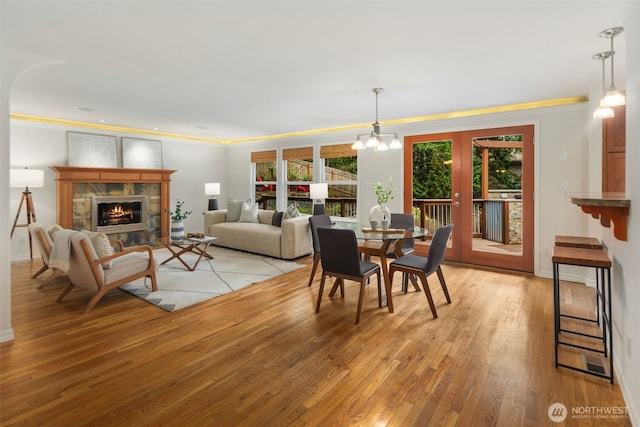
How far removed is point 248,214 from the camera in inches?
267

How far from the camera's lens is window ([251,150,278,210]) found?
7.68 meters

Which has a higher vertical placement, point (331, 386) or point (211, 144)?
point (211, 144)

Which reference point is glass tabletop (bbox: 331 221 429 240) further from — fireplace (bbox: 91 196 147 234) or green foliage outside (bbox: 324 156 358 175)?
fireplace (bbox: 91 196 147 234)

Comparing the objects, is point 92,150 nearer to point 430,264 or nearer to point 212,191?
point 212,191

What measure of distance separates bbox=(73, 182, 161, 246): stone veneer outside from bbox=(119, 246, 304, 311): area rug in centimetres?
118

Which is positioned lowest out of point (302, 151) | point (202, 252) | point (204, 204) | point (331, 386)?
point (331, 386)

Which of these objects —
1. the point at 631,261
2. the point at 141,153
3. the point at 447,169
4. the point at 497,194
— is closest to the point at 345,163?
the point at 447,169

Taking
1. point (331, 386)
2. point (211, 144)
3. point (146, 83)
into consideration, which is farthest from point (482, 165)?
point (211, 144)

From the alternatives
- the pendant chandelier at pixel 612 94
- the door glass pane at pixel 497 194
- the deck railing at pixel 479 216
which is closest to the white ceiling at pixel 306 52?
the pendant chandelier at pixel 612 94

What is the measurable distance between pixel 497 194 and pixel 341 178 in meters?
2.80

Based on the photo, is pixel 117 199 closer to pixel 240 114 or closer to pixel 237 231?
pixel 237 231

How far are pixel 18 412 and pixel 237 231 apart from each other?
439cm

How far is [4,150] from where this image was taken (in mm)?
2613

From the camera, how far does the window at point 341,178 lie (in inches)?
254
